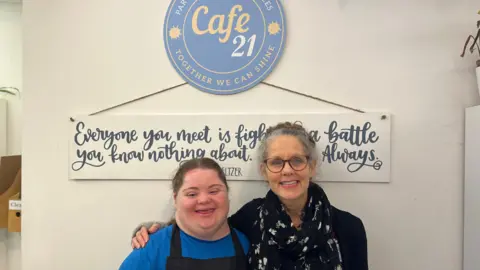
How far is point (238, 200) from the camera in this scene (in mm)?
1600

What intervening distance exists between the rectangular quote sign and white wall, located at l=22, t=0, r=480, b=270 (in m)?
0.04

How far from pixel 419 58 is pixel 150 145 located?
1.12 meters

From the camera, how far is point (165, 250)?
4.05 ft

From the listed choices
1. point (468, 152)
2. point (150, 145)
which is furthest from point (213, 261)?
point (468, 152)

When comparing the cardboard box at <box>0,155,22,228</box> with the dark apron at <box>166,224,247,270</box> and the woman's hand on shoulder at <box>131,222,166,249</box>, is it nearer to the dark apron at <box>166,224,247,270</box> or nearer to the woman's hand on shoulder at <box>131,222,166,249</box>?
the woman's hand on shoulder at <box>131,222,166,249</box>

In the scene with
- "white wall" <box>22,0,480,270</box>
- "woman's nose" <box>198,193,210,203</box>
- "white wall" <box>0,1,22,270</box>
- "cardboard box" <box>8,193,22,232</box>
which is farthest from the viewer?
"white wall" <box>0,1,22,270</box>

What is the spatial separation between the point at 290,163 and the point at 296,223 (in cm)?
22

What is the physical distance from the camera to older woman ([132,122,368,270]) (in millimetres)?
1263

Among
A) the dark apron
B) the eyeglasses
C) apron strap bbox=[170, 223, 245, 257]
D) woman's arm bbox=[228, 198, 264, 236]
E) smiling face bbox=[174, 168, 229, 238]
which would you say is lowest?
the dark apron

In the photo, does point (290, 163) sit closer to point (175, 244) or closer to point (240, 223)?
point (240, 223)

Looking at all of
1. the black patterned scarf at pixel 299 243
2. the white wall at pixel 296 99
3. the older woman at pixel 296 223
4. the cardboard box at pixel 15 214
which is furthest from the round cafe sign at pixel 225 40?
the cardboard box at pixel 15 214

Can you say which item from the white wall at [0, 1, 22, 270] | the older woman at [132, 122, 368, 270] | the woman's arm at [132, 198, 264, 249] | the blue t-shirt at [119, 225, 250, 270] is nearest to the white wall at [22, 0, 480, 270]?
the woman's arm at [132, 198, 264, 249]

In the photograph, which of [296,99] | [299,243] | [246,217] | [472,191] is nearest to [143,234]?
[246,217]

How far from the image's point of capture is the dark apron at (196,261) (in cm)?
121
